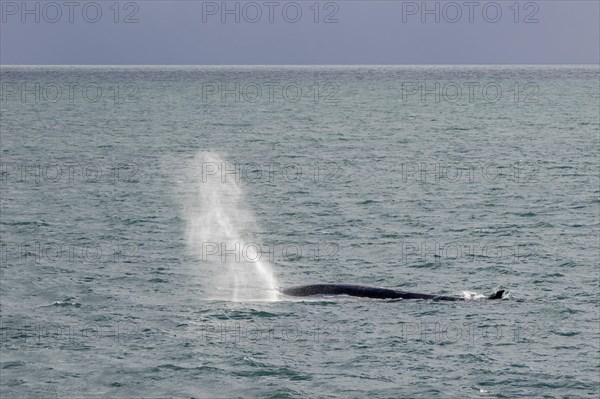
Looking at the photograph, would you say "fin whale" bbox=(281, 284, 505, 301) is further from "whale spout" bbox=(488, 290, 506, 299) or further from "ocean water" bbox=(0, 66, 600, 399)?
"ocean water" bbox=(0, 66, 600, 399)

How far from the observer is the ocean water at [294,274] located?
33.3 m

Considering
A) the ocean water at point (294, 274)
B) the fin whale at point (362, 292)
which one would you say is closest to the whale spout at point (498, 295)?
the fin whale at point (362, 292)

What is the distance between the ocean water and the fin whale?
794mm

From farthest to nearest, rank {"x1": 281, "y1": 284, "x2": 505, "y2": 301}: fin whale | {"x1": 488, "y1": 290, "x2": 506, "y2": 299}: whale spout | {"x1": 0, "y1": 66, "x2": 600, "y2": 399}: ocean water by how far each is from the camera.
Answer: {"x1": 488, "y1": 290, "x2": 506, "y2": 299}: whale spout, {"x1": 281, "y1": 284, "x2": 505, "y2": 301}: fin whale, {"x1": 0, "y1": 66, "x2": 600, "y2": 399}: ocean water

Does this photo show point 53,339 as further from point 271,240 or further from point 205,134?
point 205,134

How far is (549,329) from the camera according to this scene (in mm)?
38500

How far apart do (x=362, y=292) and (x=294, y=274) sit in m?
6.55

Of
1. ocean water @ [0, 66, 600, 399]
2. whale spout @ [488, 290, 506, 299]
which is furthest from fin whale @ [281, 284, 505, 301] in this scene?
ocean water @ [0, 66, 600, 399]

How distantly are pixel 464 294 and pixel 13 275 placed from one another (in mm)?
20442

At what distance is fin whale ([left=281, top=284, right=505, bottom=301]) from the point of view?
42.2 meters

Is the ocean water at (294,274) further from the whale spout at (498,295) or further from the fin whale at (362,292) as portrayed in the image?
the fin whale at (362,292)

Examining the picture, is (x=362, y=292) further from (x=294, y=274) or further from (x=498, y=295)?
(x=294, y=274)

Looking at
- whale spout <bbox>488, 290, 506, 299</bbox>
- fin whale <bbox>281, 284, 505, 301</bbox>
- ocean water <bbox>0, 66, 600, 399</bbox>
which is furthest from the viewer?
whale spout <bbox>488, 290, 506, 299</bbox>

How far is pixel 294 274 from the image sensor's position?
48250 millimetres
